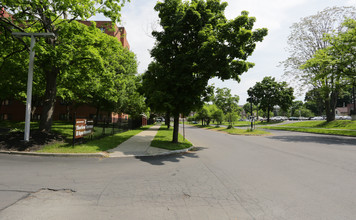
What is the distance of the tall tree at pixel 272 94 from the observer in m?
54.7

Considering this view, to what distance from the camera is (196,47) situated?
34.4 feet

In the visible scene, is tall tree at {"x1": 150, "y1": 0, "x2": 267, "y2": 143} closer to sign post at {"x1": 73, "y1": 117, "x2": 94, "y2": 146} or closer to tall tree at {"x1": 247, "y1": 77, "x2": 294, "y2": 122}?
sign post at {"x1": 73, "y1": 117, "x2": 94, "y2": 146}

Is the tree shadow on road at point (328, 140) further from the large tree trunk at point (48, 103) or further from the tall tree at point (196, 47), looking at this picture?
the large tree trunk at point (48, 103)

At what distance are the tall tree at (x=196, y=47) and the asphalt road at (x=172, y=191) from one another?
4.93m

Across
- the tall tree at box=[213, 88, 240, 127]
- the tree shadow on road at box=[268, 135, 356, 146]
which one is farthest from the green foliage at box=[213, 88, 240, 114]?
the tree shadow on road at box=[268, 135, 356, 146]

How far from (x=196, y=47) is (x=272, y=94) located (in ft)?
179

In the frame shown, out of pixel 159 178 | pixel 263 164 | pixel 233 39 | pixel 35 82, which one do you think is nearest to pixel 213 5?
pixel 233 39

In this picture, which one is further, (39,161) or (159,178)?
(39,161)

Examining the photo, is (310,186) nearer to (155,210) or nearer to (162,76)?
(155,210)

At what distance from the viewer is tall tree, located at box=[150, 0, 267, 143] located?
8789 millimetres

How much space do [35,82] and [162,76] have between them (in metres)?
11.5

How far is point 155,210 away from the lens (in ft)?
10.1

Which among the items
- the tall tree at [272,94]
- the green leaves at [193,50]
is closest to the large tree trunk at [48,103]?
the green leaves at [193,50]

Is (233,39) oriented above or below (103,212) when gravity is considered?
above
